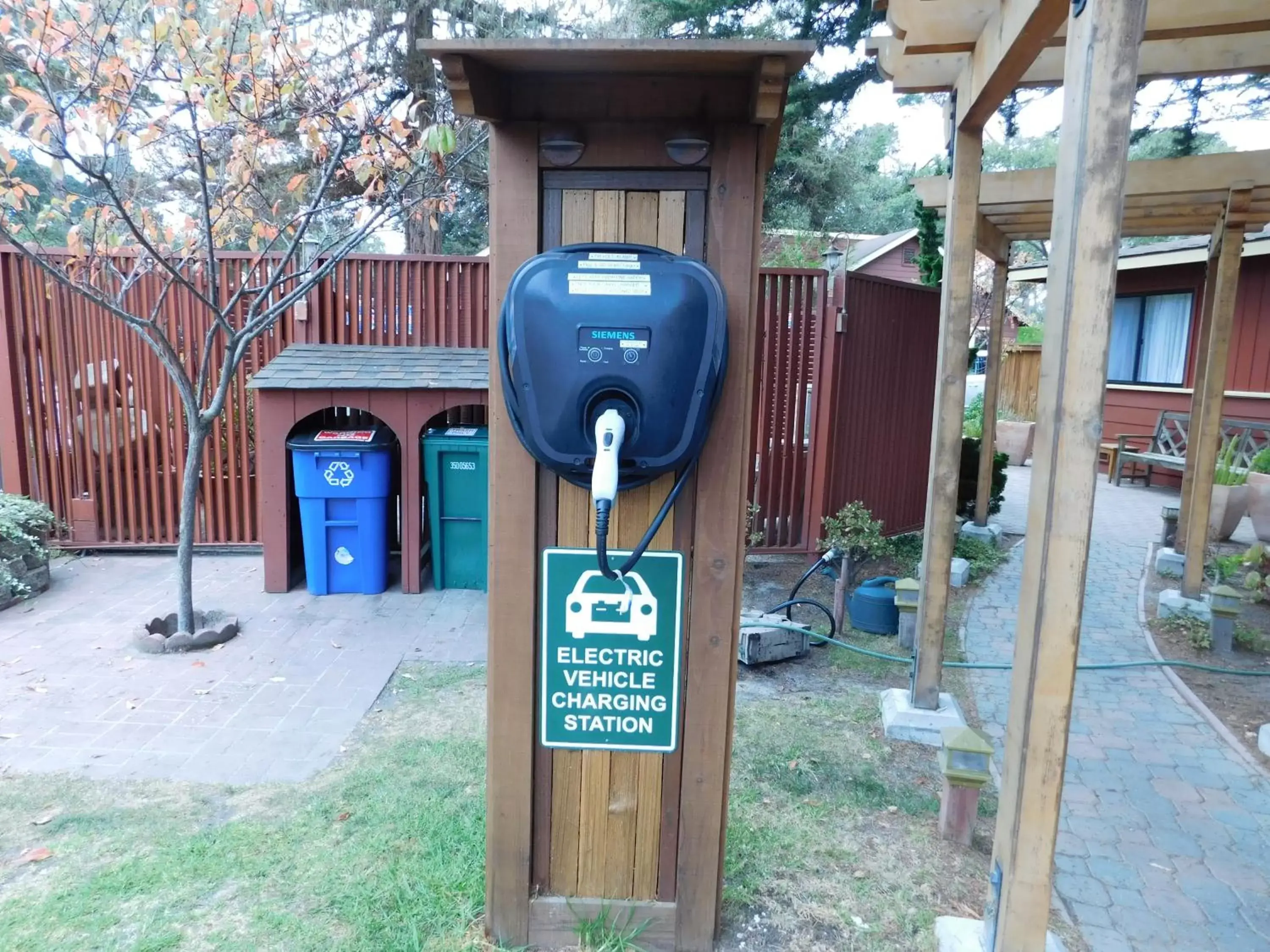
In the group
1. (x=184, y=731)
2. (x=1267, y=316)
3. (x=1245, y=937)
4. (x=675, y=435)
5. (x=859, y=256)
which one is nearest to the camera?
(x=675, y=435)

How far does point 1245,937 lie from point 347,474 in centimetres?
488

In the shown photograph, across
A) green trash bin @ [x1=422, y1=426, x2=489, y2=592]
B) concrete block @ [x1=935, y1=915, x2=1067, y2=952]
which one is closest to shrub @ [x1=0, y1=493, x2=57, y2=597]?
green trash bin @ [x1=422, y1=426, x2=489, y2=592]

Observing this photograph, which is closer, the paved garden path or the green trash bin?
the paved garden path

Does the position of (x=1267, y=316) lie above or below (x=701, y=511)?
above

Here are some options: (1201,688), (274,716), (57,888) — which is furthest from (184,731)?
(1201,688)

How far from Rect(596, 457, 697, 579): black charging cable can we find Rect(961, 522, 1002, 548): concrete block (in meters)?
5.97

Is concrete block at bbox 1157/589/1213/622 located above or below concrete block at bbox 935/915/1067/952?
above

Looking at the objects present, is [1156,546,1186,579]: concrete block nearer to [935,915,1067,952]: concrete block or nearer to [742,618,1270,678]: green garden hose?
[742,618,1270,678]: green garden hose

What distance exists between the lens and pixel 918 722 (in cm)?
359

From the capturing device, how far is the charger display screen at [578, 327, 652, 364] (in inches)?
69.9

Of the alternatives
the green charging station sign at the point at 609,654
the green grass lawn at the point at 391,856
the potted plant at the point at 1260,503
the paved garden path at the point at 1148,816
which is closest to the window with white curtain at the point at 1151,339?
the potted plant at the point at 1260,503

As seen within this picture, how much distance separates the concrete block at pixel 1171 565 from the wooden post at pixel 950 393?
13.1 feet

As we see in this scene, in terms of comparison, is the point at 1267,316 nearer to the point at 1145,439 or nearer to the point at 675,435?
the point at 1145,439

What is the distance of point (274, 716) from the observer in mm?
3672
